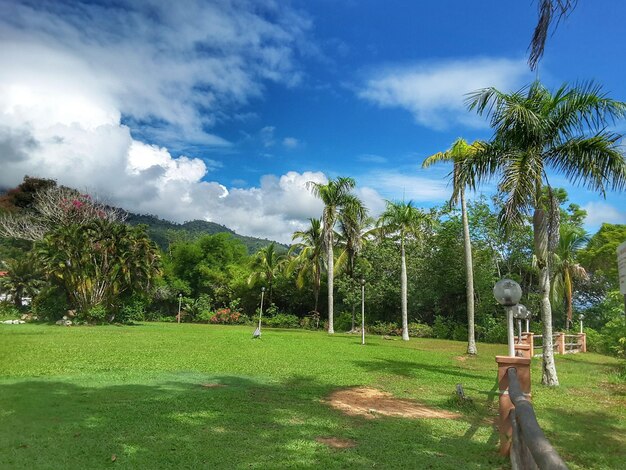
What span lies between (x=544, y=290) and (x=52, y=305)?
91.7 ft

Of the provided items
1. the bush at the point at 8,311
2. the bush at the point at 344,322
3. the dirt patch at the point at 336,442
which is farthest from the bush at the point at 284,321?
the dirt patch at the point at 336,442

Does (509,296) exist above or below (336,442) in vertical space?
above

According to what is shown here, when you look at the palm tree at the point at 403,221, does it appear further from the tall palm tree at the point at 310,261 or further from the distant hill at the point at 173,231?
the distant hill at the point at 173,231

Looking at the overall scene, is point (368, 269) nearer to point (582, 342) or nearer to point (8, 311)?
point (582, 342)

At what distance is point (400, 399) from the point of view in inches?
340

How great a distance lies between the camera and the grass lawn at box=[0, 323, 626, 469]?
4914 mm

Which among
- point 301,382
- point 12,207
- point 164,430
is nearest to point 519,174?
point 301,382

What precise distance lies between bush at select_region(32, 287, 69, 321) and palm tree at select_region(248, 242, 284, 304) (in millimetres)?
14972

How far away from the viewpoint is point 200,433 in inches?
223

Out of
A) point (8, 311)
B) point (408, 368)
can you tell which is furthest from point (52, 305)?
point (408, 368)

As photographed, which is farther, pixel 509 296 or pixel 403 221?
pixel 403 221

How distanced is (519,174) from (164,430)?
9027 mm

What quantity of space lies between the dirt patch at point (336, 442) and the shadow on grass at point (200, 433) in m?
0.11

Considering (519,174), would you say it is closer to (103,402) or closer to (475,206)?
(103,402)
